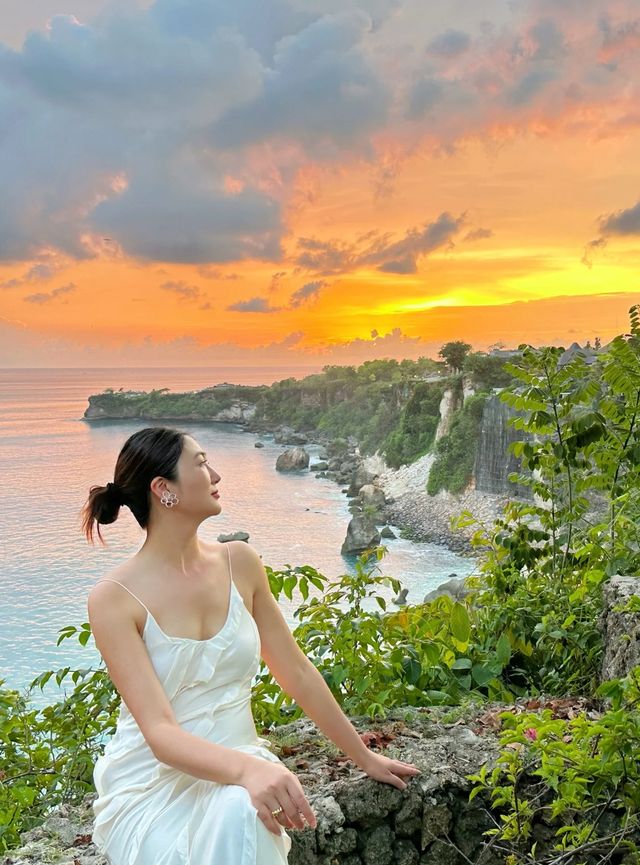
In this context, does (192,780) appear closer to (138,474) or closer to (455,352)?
(138,474)

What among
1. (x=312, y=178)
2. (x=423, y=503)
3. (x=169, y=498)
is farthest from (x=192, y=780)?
(x=423, y=503)

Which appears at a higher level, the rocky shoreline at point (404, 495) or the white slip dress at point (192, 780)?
the white slip dress at point (192, 780)

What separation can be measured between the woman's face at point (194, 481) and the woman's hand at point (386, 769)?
0.51m

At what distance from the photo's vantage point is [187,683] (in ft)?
4.39

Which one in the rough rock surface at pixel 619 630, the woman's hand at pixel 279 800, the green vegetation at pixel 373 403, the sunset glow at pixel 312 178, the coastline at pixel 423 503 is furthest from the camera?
the green vegetation at pixel 373 403

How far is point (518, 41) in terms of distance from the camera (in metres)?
16.5

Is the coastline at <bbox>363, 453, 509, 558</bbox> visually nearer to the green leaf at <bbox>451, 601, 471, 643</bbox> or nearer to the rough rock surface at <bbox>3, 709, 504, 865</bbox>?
the green leaf at <bbox>451, 601, 471, 643</bbox>

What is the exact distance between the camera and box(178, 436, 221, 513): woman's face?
1378 mm

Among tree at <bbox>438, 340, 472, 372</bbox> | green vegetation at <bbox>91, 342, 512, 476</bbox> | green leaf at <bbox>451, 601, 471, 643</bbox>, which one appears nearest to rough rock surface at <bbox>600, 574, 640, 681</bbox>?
green leaf at <bbox>451, 601, 471, 643</bbox>

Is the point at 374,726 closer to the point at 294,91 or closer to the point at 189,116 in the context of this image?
the point at 294,91

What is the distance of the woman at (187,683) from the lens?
3.70ft

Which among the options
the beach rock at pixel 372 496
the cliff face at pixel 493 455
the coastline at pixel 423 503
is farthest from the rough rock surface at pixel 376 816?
the beach rock at pixel 372 496

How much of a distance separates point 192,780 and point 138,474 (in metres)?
0.49

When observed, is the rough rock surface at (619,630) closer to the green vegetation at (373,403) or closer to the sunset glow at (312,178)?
the sunset glow at (312,178)
